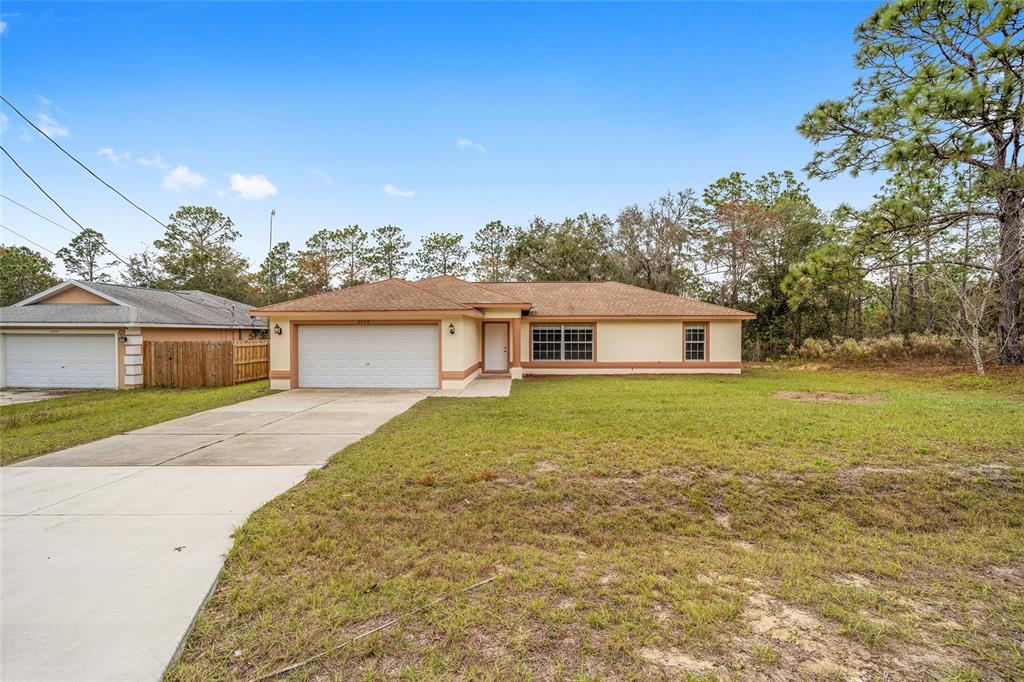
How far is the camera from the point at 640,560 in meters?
3.54

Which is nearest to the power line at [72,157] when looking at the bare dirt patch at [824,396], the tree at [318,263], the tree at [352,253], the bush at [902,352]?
the bare dirt patch at [824,396]

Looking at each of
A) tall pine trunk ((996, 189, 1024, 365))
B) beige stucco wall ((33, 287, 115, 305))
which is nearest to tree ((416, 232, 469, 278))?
beige stucco wall ((33, 287, 115, 305))

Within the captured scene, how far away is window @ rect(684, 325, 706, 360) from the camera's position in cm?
1723

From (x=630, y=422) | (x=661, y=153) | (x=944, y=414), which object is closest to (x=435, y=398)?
(x=630, y=422)

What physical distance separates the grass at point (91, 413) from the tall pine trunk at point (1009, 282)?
2265 cm

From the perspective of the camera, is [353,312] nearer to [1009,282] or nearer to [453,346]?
[453,346]

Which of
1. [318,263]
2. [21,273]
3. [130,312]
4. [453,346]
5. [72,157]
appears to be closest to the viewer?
[72,157]

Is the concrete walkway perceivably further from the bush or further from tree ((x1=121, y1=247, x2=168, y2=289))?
tree ((x1=121, y1=247, x2=168, y2=289))

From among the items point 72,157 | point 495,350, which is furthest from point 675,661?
point 72,157

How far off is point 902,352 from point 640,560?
20838mm

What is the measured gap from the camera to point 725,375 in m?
16.4

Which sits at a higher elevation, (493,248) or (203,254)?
(493,248)

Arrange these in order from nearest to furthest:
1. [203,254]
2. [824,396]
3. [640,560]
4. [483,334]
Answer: [640,560] → [824,396] → [483,334] → [203,254]

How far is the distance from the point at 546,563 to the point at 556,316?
13932 millimetres
